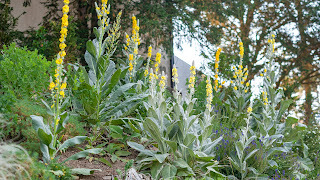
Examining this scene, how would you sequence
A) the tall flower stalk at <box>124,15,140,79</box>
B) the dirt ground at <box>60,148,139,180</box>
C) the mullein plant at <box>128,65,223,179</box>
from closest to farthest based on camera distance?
the dirt ground at <box>60,148,139,180</box>, the mullein plant at <box>128,65,223,179</box>, the tall flower stalk at <box>124,15,140,79</box>

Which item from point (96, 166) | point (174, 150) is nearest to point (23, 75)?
point (96, 166)

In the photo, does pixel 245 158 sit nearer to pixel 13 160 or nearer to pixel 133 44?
Result: pixel 133 44

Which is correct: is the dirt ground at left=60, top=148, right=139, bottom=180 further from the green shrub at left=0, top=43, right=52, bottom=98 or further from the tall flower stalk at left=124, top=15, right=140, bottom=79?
the tall flower stalk at left=124, top=15, right=140, bottom=79

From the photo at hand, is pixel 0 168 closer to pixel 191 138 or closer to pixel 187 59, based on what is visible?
pixel 191 138

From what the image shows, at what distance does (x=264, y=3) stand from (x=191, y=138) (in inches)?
384

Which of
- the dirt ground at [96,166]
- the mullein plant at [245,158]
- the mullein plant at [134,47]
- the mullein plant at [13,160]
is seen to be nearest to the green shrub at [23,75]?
the dirt ground at [96,166]

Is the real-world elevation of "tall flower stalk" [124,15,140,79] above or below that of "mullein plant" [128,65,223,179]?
above

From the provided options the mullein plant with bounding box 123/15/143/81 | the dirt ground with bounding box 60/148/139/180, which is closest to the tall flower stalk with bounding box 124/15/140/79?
the mullein plant with bounding box 123/15/143/81

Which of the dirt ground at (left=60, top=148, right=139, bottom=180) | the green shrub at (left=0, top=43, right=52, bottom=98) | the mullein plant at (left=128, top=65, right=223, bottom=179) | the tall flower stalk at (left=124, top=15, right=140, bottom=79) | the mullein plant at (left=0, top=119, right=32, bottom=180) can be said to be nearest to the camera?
the mullein plant at (left=0, top=119, right=32, bottom=180)

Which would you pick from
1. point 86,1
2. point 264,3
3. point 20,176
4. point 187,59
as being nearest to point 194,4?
point 187,59

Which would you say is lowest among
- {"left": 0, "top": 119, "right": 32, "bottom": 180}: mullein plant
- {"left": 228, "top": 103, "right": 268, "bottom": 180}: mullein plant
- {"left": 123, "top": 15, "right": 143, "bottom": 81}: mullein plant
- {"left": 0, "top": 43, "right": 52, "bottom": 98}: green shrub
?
{"left": 228, "top": 103, "right": 268, "bottom": 180}: mullein plant

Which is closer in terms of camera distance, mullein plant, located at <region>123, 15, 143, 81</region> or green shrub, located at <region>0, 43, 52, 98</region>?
green shrub, located at <region>0, 43, 52, 98</region>

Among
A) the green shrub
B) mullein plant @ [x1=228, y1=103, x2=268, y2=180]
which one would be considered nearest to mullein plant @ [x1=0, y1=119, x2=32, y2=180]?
the green shrub

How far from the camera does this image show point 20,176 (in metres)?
1.98
